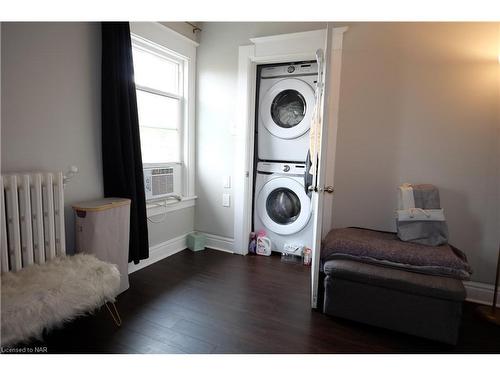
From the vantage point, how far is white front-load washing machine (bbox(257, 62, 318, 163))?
9.18 feet

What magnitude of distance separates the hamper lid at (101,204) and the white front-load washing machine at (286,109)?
1544 millimetres

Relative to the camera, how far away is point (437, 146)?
222 centimetres

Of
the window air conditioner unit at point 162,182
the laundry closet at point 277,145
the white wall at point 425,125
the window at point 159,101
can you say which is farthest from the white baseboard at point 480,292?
the window at point 159,101

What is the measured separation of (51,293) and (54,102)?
48.7 inches

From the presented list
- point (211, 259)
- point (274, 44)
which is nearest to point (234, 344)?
point (211, 259)

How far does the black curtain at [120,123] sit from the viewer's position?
6.97ft

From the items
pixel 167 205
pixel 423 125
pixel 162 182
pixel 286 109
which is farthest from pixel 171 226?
pixel 423 125

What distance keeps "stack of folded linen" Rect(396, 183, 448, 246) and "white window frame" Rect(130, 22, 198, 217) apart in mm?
2080

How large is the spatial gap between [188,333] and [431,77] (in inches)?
98.4
